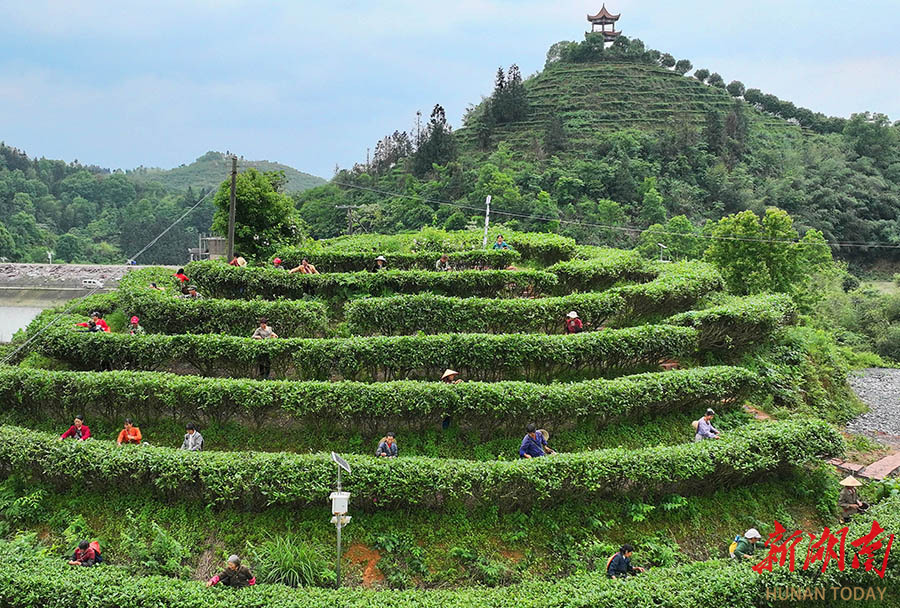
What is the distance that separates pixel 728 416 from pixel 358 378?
26.2ft

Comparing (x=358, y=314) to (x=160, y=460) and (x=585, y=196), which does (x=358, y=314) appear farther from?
(x=585, y=196)

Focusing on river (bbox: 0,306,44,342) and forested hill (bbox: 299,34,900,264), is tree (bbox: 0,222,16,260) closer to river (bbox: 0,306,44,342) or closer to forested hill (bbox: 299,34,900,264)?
forested hill (bbox: 299,34,900,264)

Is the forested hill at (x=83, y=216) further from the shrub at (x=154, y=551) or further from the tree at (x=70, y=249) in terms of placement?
the shrub at (x=154, y=551)

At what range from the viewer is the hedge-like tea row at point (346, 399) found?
11.4 m

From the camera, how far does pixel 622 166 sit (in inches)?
2675

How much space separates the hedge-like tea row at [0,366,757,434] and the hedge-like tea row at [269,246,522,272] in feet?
28.6

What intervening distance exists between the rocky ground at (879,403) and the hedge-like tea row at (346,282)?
31.4ft

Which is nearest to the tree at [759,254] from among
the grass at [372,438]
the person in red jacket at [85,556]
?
the grass at [372,438]

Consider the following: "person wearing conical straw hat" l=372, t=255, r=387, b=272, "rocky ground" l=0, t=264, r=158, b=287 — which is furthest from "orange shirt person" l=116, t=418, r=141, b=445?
"rocky ground" l=0, t=264, r=158, b=287

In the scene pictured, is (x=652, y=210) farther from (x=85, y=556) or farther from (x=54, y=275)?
(x=85, y=556)

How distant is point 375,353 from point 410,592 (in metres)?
5.83

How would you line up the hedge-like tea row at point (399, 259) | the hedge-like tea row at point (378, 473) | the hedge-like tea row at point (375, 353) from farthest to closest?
the hedge-like tea row at point (399, 259) < the hedge-like tea row at point (375, 353) < the hedge-like tea row at point (378, 473)

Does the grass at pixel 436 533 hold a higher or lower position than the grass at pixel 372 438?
lower

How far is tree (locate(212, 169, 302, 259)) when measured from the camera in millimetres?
22984
